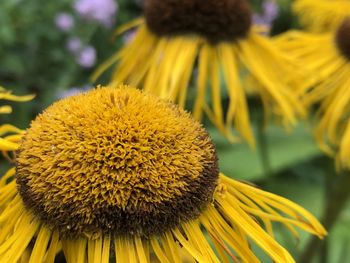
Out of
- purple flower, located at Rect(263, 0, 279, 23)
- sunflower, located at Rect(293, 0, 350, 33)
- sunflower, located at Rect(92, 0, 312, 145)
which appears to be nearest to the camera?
sunflower, located at Rect(92, 0, 312, 145)

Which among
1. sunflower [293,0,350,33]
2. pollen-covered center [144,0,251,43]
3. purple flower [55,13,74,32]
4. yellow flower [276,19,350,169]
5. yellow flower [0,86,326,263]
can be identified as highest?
purple flower [55,13,74,32]

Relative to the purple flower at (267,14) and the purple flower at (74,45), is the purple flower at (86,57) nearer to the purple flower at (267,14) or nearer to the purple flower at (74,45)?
the purple flower at (74,45)

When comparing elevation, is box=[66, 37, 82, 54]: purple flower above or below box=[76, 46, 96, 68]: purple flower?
above

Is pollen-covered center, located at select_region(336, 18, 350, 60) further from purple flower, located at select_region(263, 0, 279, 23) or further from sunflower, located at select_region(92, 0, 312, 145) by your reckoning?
purple flower, located at select_region(263, 0, 279, 23)

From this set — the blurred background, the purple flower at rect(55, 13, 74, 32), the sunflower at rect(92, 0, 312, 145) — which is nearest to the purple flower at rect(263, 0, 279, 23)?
the blurred background

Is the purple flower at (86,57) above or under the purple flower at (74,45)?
under

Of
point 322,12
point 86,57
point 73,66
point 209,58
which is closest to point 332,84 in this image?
point 209,58

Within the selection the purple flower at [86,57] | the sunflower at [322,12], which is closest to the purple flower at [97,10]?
the purple flower at [86,57]
